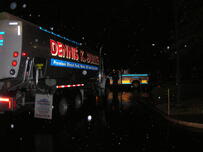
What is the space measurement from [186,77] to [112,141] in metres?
32.6

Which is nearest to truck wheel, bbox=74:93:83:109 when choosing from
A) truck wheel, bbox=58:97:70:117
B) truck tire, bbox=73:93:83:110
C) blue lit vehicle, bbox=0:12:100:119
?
truck tire, bbox=73:93:83:110

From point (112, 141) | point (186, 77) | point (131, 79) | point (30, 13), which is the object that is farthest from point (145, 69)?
point (112, 141)

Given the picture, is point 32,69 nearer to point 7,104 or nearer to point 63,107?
point 7,104

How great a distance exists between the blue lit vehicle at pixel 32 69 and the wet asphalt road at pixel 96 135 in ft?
2.49

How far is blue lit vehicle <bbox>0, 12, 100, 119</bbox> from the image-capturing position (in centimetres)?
759

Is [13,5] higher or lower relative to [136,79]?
higher

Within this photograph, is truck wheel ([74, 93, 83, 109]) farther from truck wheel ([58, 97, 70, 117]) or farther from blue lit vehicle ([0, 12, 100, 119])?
A: truck wheel ([58, 97, 70, 117])

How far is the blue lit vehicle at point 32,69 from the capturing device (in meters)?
7.59

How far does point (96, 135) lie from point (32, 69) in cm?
310

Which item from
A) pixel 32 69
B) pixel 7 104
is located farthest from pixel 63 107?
pixel 7 104

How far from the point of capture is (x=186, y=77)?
37094mm

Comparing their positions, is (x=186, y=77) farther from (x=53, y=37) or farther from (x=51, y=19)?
(x=53, y=37)

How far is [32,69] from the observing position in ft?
26.8

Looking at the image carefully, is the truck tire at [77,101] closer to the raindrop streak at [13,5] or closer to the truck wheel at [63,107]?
the truck wheel at [63,107]
